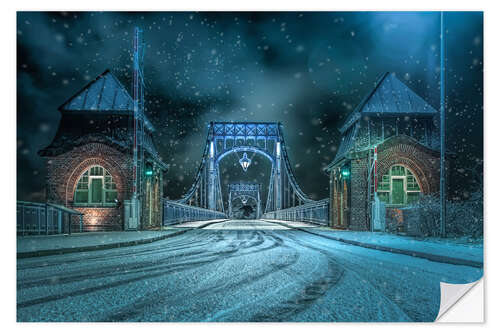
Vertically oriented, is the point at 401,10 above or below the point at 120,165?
above

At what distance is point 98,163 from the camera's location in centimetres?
1845

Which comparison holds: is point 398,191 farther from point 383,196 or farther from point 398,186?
point 383,196

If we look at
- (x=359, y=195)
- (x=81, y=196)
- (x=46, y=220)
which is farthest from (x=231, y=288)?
(x=359, y=195)

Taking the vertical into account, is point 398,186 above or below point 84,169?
below

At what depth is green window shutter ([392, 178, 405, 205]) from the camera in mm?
19297

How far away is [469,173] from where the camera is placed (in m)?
9.75

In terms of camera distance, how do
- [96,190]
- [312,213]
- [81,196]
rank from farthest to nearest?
[312,213], [96,190], [81,196]

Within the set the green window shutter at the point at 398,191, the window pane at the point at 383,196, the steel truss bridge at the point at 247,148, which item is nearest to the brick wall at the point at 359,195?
the window pane at the point at 383,196

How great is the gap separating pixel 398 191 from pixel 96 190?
13.0m

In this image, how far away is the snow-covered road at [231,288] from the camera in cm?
458

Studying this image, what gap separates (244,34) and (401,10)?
3063 mm

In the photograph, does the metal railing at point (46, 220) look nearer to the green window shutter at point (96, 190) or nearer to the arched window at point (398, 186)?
the green window shutter at point (96, 190)
